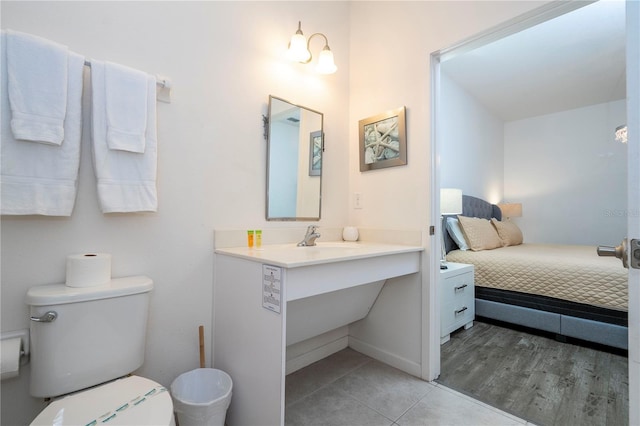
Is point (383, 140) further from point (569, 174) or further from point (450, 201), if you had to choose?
point (569, 174)

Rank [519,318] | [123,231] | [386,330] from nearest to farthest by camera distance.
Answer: [123,231] < [386,330] < [519,318]

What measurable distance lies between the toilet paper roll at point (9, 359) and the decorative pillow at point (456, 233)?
3312 millimetres

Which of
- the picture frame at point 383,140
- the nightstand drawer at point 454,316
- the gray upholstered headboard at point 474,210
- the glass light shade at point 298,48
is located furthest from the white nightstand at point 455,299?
the glass light shade at point 298,48

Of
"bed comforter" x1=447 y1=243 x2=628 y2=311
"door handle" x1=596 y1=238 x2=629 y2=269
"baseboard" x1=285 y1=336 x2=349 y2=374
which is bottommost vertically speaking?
"baseboard" x1=285 y1=336 x2=349 y2=374

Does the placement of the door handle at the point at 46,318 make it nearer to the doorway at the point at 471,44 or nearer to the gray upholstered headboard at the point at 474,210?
the doorway at the point at 471,44

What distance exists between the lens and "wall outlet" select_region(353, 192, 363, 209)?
213 centimetres

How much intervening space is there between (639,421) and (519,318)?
2.03 meters

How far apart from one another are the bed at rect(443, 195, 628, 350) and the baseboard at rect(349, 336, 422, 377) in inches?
51.6

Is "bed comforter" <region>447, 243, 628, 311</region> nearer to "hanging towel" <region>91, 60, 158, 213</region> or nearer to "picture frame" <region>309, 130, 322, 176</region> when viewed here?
"picture frame" <region>309, 130, 322, 176</region>

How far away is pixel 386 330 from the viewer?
1.92m

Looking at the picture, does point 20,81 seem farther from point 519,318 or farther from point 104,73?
point 519,318

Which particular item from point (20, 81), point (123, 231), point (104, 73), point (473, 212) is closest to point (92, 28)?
point (104, 73)

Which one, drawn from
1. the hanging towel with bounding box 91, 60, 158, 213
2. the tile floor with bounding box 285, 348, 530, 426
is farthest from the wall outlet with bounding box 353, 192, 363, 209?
the hanging towel with bounding box 91, 60, 158, 213

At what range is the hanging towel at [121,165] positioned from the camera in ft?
3.58
